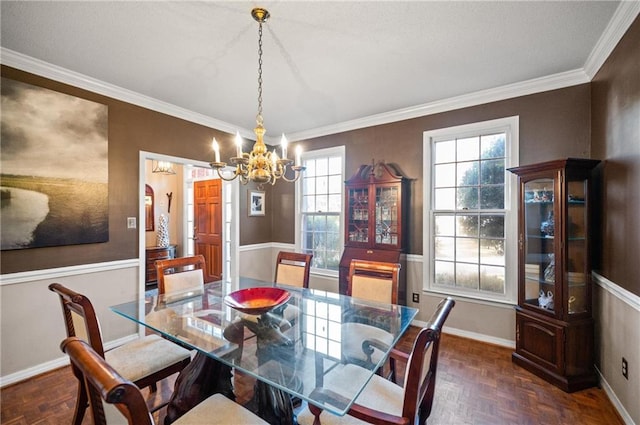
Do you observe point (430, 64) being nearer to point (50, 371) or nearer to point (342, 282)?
point (342, 282)

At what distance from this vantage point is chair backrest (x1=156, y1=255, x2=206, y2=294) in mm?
2510

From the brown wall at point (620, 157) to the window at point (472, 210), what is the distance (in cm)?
70

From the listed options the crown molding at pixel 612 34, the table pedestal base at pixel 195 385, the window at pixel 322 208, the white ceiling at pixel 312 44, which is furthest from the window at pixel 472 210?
the table pedestal base at pixel 195 385

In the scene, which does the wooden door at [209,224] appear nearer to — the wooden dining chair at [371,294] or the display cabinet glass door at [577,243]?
the wooden dining chair at [371,294]

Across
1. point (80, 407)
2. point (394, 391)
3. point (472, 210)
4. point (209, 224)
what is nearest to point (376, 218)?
point (472, 210)

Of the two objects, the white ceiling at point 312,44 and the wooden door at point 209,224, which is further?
the wooden door at point 209,224

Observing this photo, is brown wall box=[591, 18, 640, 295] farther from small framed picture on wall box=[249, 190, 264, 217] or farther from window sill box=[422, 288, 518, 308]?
small framed picture on wall box=[249, 190, 264, 217]

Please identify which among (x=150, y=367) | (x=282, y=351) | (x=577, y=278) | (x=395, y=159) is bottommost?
(x=150, y=367)

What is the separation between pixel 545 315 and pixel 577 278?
413 millimetres

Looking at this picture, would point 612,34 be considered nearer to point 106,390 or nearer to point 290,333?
point 290,333

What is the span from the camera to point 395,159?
12.3 feet

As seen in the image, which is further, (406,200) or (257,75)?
(406,200)

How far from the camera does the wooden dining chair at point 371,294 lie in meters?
1.61

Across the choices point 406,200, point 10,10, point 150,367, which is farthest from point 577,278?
point 10,10
